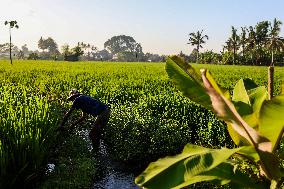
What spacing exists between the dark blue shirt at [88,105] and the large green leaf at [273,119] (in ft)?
17.9

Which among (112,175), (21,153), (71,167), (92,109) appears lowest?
(112,175)

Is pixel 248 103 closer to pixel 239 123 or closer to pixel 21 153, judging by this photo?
pixel 239 123

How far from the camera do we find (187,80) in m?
2.36

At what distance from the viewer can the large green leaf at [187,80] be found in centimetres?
221

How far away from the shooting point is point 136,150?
7504 mm

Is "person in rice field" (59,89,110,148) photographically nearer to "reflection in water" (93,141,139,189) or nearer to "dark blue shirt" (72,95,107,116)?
"dark blue shirt" (72,95,107,116)

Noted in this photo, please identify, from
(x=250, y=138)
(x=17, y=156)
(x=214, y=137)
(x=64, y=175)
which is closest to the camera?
(x=250, y=138)

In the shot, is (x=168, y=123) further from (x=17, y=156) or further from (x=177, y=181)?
(x=177, y=181)

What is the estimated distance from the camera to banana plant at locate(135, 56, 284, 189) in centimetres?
187

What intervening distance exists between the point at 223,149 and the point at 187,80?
52 cm

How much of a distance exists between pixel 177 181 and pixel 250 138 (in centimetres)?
42

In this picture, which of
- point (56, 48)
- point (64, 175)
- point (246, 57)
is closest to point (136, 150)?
point (64, 175)

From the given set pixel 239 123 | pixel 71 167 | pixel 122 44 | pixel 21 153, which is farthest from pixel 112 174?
pixel 122 44

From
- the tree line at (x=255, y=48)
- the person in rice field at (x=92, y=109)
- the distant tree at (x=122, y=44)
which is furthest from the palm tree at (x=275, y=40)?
the distant tree at (x=122, y=44)
